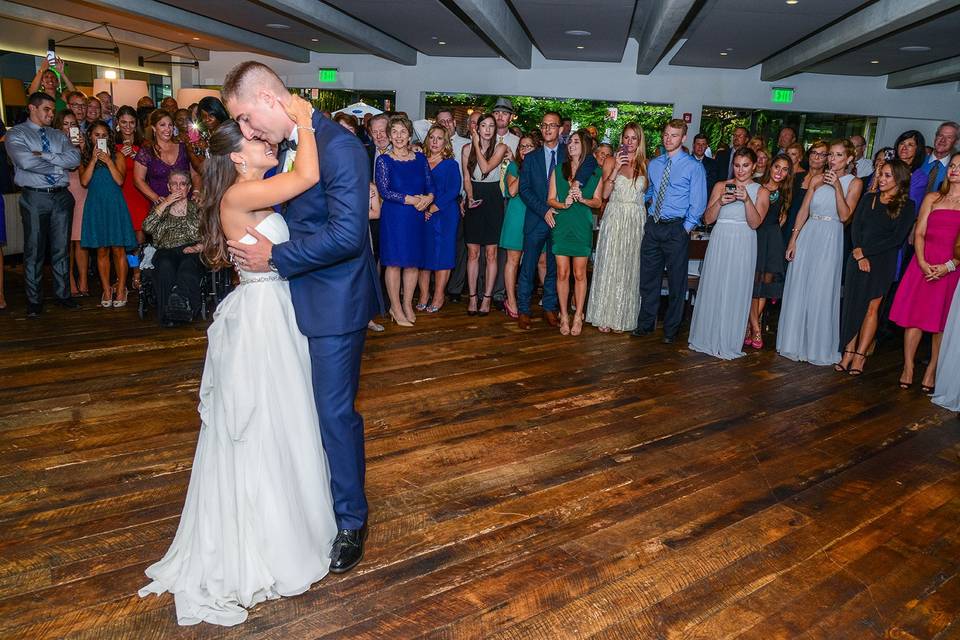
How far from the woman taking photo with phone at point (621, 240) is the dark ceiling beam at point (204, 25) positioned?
6.73 m

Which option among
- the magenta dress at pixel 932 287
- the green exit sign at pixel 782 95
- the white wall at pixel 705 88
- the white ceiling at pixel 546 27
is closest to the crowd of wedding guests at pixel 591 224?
the magenta dress at pixel 932 287

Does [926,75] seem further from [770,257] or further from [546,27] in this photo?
[770,257]

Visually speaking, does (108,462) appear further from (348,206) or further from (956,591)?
(956,591)

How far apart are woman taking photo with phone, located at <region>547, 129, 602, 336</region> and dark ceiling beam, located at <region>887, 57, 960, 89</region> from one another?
7.16 metres

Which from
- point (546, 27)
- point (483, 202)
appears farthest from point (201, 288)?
point (546, 27)

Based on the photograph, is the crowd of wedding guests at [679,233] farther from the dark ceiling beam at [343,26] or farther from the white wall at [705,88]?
the white wall at [705,88]

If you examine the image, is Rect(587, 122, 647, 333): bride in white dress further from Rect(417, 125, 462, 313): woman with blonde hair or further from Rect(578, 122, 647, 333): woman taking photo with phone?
Rect(417, 125, 462, 313): woman with blonde hair

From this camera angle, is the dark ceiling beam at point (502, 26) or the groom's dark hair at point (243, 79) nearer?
the groom's dark hair at point (243, 79)

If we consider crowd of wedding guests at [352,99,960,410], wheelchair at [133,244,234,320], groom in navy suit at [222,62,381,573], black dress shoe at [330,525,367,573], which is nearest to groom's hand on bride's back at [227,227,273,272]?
groom in navy suit at [222,62,381,573]

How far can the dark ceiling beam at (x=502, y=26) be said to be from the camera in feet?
24.5

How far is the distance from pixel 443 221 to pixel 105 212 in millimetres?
2796

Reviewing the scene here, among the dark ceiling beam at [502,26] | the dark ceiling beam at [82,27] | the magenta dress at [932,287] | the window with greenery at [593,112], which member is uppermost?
the dark ceiling beam at [82,27]

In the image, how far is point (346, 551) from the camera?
240 cm

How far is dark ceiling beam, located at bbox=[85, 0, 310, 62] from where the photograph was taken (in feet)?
29.1
